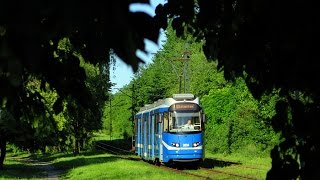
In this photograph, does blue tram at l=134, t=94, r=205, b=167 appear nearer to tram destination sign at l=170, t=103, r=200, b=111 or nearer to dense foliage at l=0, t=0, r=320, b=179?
tram destination sign at l=170, t=103, r=200, b=111

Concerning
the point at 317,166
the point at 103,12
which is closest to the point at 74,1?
the point at 103,12


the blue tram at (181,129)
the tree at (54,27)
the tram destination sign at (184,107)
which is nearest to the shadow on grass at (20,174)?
the blue tram at (181,129)

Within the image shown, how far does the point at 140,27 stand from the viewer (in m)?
2.08

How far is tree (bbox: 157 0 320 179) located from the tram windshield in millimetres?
20929

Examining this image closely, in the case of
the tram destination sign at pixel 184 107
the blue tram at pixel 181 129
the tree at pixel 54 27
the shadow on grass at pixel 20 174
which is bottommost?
the shadow on grass at pixel 20 174

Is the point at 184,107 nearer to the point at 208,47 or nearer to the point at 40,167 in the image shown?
the point at 40,167

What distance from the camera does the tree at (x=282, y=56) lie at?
3.01 m

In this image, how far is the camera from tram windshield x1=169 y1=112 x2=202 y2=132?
25.1 meters

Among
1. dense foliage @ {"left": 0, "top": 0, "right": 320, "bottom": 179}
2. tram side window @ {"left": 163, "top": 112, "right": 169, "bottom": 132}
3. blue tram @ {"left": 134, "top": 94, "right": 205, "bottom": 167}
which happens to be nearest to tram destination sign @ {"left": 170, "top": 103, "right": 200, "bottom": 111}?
blue tram @ {"left": 134, "top": 94, "right": 205, "bottom": 167}

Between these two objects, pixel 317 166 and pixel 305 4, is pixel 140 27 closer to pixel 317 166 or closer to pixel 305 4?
pixel 305 4

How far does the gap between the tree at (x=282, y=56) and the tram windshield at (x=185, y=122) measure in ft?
68.7

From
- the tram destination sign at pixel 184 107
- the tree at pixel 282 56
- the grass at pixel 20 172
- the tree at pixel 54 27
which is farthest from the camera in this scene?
the tram destination sign at pixel 184 107

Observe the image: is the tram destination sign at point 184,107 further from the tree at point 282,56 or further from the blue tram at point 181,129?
the tree at point 282,56

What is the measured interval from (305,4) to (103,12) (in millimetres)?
1814
